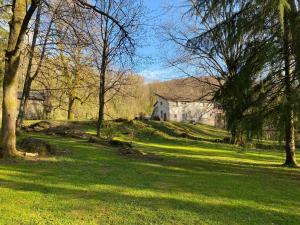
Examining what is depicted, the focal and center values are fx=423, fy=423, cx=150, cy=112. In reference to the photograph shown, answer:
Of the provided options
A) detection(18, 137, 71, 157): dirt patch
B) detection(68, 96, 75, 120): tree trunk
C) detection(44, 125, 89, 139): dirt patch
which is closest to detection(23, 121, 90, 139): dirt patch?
detection(44, 125, 89, 139): dirt patch

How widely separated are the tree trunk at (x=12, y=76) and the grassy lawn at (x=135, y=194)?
1004mm

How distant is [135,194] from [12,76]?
259 inches

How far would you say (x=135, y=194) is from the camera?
8453mm

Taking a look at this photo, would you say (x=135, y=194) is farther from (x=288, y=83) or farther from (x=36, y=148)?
(x=288, y=83)

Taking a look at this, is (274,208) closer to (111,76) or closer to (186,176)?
(186,176)

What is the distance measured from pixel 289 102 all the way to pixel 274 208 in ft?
19.8

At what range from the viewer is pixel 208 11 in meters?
15.2

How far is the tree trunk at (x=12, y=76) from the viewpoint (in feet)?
41.8

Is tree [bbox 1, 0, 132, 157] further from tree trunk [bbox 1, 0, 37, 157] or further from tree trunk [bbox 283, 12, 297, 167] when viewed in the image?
tree trunk [bbox 283, 12, 297, 167]

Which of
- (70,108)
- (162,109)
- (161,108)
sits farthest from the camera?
(161,108)

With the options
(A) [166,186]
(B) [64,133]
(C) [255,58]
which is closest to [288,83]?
(C) [255,58]

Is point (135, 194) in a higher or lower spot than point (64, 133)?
lower

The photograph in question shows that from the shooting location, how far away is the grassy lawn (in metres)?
6.68

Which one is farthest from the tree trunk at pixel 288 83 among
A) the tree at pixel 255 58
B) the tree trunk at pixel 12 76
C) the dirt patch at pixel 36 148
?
the tree trunk at pixel 12 76
